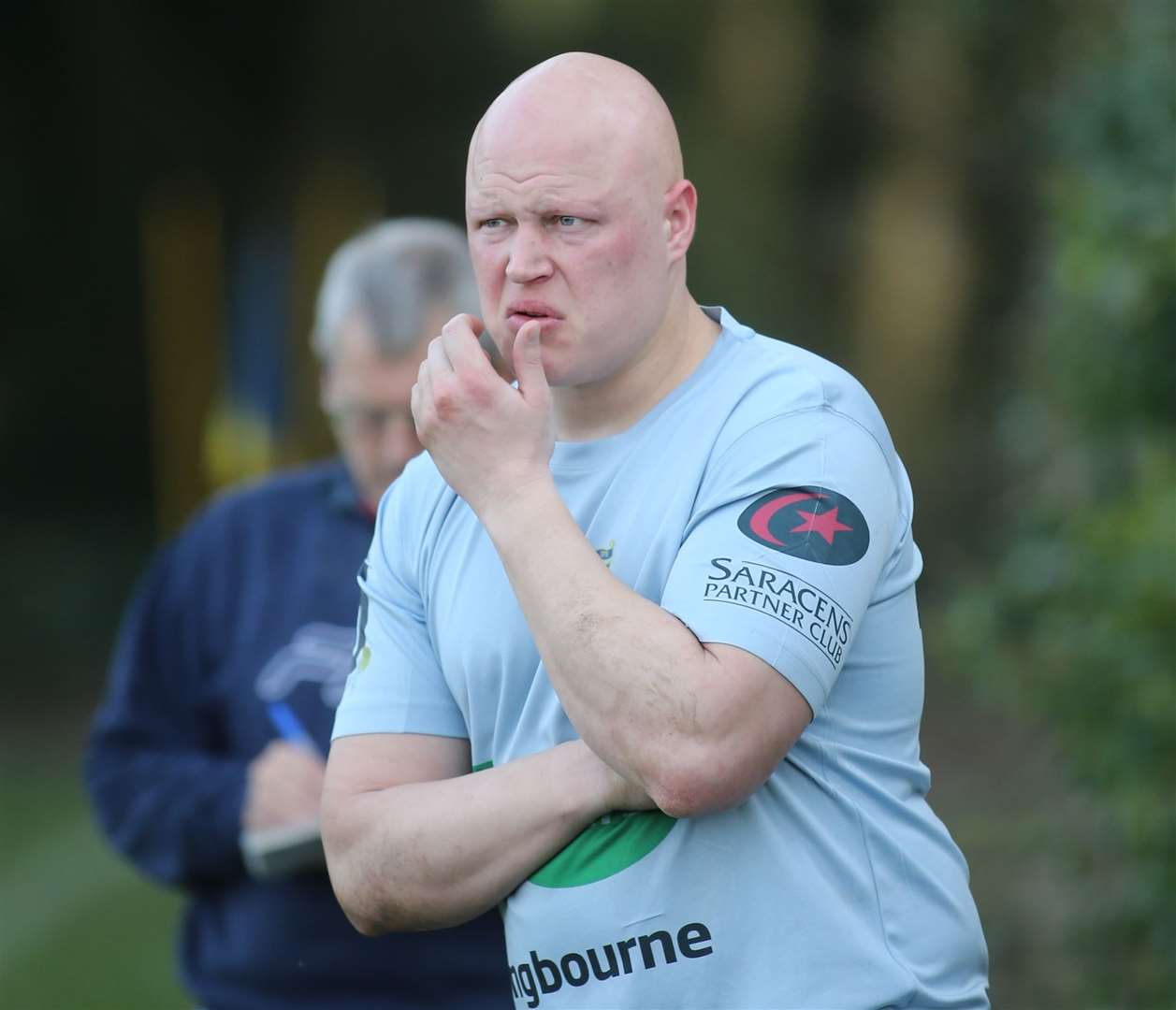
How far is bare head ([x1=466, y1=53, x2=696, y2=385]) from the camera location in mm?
1844

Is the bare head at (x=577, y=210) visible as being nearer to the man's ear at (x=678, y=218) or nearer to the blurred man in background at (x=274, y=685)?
the man's ear at (x=678, y=218)

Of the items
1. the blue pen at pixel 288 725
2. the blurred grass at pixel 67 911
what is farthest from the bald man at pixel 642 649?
the blurred grass at pixel 67 911

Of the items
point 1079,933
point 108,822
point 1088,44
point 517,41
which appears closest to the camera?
point 108,822

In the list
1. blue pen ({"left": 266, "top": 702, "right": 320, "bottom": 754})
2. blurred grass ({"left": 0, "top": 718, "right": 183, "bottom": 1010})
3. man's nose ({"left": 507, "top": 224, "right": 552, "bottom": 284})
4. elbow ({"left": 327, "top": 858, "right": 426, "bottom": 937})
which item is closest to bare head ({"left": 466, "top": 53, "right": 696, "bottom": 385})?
man's nose ({"left": 507, "top": 224, "right": 552, "bottom": 284})

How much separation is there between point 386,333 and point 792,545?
151 centimetres

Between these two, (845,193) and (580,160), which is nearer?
(580,160)

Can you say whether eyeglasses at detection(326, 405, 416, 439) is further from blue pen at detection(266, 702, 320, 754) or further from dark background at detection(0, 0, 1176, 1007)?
dark background at detection(0, 0, 1176, 1007)

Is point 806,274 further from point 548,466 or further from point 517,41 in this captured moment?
point 548,466

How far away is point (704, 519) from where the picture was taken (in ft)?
6.02

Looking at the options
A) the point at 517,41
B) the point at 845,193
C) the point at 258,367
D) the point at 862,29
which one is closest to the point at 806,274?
the point at 845,193

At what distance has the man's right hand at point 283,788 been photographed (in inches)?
110

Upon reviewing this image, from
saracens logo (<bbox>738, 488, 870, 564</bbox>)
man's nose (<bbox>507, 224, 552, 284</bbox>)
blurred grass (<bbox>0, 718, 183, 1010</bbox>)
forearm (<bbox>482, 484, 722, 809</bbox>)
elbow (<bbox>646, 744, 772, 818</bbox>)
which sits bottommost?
blurred grass (<bbox>0, 718, 183, 1010</bbox>)

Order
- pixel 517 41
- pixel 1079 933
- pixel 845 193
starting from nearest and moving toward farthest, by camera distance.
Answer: pixel 1079 933 < pixel 517 41 < pixel 845 193

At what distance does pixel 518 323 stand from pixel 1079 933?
3.65 meters
